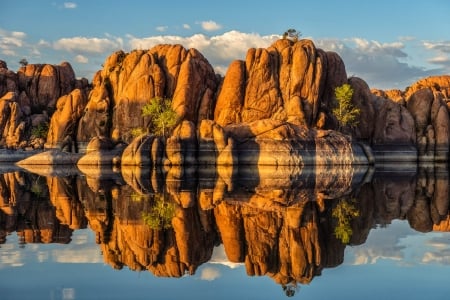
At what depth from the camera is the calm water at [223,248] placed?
432 inches

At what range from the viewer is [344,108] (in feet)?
265

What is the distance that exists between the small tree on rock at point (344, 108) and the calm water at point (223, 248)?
54.0m

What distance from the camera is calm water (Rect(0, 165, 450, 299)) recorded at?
10961mm

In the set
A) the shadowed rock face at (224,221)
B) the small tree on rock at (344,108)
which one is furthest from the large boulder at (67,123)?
the shadowed rock face at (224,221)

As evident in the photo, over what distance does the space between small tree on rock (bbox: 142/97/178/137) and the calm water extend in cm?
4831

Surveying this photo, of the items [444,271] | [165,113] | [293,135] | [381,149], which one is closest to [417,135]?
[381,149]

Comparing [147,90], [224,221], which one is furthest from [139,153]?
[224,221]

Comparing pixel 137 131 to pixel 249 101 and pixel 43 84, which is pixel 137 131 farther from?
pixel 43 84

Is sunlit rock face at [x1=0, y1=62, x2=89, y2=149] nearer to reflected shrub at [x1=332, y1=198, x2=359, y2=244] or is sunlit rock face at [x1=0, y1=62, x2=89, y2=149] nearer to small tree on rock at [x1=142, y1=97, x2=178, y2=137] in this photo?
small tree on rock at [x1=142, y1=97, x2=178, y2=137]

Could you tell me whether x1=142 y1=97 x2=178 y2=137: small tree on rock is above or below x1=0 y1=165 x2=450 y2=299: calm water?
above

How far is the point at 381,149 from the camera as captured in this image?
277ft

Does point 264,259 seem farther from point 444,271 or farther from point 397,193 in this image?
point 397,193

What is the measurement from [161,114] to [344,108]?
2690 cm

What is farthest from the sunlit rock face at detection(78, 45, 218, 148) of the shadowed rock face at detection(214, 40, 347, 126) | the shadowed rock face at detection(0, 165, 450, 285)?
the shadowed rock face at detection(0, 165, 450, 285)
